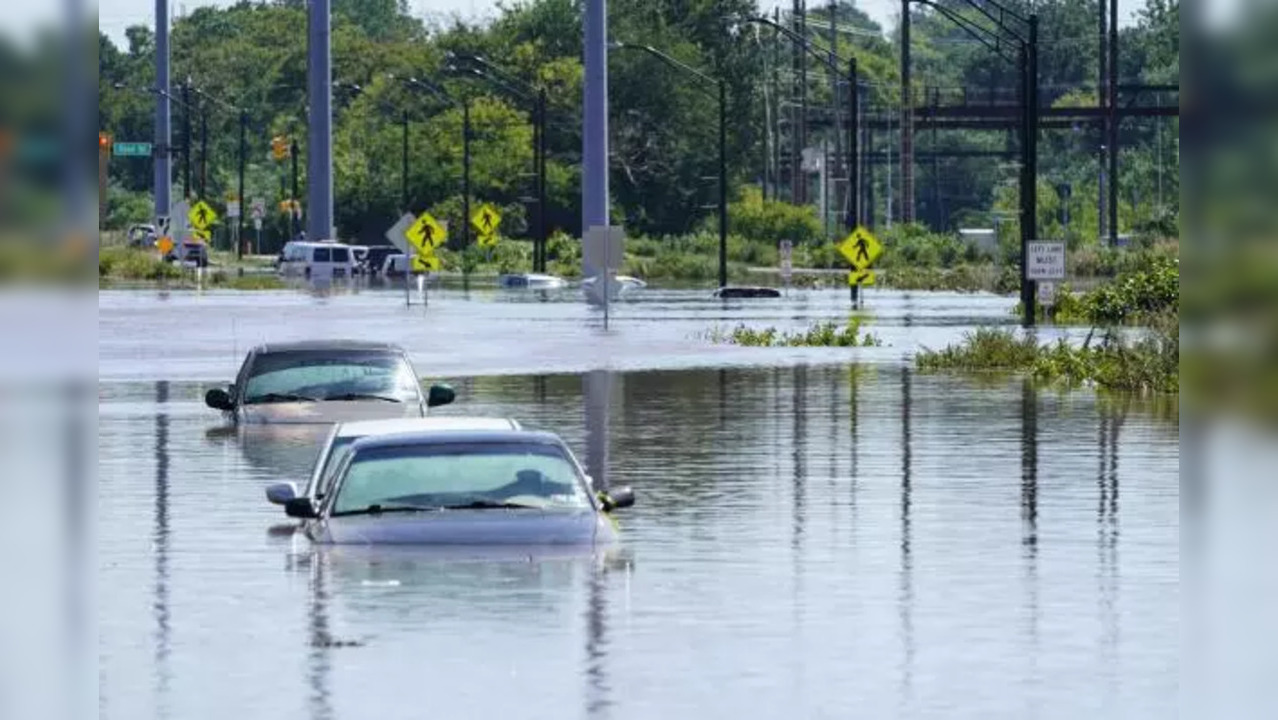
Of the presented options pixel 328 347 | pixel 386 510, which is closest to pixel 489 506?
pixel 386 510

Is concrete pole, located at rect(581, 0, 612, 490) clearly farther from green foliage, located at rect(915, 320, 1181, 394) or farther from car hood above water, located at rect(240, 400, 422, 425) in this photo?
car hood above water, located at rect(240, 400, 422, 425)

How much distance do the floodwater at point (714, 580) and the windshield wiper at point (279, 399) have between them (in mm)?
391

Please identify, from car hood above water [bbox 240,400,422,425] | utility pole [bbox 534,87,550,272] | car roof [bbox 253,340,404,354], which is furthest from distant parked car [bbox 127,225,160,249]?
car hood above water [bbox 240,400,422,425]

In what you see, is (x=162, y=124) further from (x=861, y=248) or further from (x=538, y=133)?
(x=861, y=248)

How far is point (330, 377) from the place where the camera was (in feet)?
99.3

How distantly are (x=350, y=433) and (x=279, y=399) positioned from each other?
36.1 feet

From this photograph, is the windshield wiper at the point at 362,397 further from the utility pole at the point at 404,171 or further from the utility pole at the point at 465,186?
the utility pole at the point at 404,171

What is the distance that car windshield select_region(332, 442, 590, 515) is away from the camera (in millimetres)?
15906

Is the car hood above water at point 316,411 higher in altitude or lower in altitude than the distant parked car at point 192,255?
lower

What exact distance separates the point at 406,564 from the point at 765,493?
32.3 feet

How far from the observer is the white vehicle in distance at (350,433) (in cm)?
1662

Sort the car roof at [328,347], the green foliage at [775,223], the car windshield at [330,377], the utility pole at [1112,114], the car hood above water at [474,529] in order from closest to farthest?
the car hood above water at [474,529] → the car windshield at [330,377] → the car roof at [328,347] → the utility pole at [1112,114] → the green foliage at [775,223]

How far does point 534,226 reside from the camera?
16412cm

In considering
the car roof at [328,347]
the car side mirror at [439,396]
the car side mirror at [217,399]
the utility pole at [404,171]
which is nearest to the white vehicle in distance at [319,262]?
the utility pole at [404,171]
